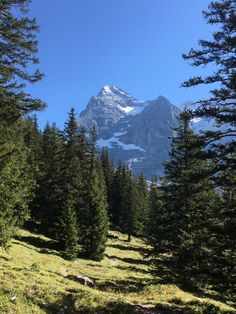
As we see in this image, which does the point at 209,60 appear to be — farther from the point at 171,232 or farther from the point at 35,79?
the point at 171,232

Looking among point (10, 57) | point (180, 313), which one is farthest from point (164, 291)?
point (10, 57)

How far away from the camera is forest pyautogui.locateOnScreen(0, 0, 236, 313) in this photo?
16.0m

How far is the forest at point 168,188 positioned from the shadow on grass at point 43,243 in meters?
0.62

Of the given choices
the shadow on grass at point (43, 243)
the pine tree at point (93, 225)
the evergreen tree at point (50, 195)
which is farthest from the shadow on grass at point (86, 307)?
the evergreen tree at point (50, 195)

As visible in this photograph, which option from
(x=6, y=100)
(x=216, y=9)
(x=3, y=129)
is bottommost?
(x=3, y=129)

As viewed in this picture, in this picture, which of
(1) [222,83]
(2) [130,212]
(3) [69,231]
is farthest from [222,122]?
(2) [130,212]

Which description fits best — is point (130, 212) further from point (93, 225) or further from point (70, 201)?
point (70, 201)

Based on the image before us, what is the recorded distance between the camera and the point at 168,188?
30359 mm

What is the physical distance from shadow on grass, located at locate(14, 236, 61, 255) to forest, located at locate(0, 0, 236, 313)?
2.03 feet

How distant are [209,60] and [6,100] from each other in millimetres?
9011

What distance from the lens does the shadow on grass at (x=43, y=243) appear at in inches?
1737

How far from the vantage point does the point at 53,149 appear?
2452 inches

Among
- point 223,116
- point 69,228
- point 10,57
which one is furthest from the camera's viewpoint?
point 69,228

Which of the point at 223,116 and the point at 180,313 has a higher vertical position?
the point at 223,116
